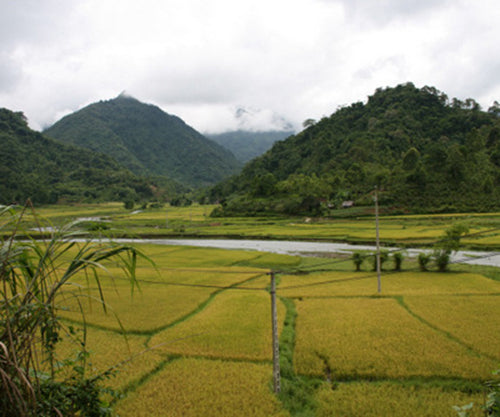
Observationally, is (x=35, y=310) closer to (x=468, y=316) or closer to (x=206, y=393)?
(x=206, y=393)

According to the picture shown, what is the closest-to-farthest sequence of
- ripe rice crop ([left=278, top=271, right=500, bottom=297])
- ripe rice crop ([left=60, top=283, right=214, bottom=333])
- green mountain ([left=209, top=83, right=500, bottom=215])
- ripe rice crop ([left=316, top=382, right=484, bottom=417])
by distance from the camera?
1. ripe rice crop ([left=316, top=382, right=484, bottom=417])
2. ripe rice crop ([left=60, top=283, right=214, bottom=333])
3. ripe rice crop ([left=278, top=271, right=500, bottom=297])
4. green mountain ([left=209, top=83, right=500, bottom=215])

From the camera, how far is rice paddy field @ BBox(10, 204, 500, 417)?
5.70 m

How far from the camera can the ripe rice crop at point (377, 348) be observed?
6746 millimetres

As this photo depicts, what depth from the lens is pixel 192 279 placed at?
1647 cm

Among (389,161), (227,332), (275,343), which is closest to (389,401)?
(275,343)

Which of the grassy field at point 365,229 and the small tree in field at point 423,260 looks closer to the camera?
the small tree in field at point 423,260

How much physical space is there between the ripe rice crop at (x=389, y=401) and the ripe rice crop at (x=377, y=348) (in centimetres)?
52

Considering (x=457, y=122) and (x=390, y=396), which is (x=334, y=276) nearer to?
(x=390, y=396)

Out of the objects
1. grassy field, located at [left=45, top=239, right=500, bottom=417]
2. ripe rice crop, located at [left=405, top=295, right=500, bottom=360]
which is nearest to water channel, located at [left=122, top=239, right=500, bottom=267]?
grassy field, located at [left=45, top=239, right=500, bottom=417]

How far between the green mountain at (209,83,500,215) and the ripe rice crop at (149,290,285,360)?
134 feet

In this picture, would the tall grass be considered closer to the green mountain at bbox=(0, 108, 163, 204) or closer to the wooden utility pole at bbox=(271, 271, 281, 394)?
the wooden utility pole at bbox=(271, 271, 281, 394)

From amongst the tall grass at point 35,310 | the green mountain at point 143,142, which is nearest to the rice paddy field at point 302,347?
the tall grass at point 35,310

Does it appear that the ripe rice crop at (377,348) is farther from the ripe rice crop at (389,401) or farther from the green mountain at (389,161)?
the green mountain at (389,161)

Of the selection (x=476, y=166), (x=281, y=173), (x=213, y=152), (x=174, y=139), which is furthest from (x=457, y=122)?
(x=174, y=139)
